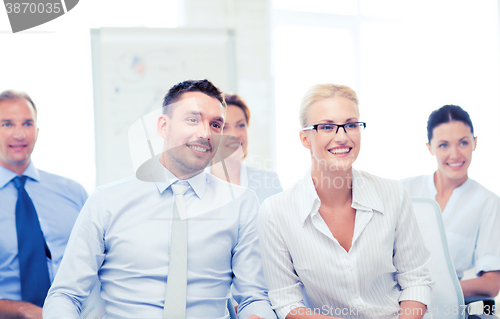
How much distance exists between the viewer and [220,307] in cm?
144

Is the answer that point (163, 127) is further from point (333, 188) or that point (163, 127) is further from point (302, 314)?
point (302, 314)

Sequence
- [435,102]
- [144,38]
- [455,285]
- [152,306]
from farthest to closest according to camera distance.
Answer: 1. [435,102]
2. [144,38]
3. [455,285]
4. [152,306]

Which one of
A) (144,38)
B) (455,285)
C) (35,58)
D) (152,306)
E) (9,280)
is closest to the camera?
(152,306)

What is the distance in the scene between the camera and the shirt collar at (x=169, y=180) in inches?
59.2

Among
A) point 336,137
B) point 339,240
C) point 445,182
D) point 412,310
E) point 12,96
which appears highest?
point 12,96

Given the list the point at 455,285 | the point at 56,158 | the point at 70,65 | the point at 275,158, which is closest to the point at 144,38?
the point at 70,65

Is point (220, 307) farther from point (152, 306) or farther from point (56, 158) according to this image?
point (56, 158)

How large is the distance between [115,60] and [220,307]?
1.93 m

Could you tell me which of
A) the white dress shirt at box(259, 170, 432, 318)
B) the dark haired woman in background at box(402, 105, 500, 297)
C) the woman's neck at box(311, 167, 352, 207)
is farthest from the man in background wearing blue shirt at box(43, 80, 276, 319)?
the dark haired woman in background at box(402, 105, 500, 297)

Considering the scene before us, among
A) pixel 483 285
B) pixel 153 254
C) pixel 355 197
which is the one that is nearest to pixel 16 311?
pixel 153 254

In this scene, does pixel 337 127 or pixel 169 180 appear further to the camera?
pixel 169 180

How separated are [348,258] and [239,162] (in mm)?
1127

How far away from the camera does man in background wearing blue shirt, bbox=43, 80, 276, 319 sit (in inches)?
53.9

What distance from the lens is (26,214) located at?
189 cm
